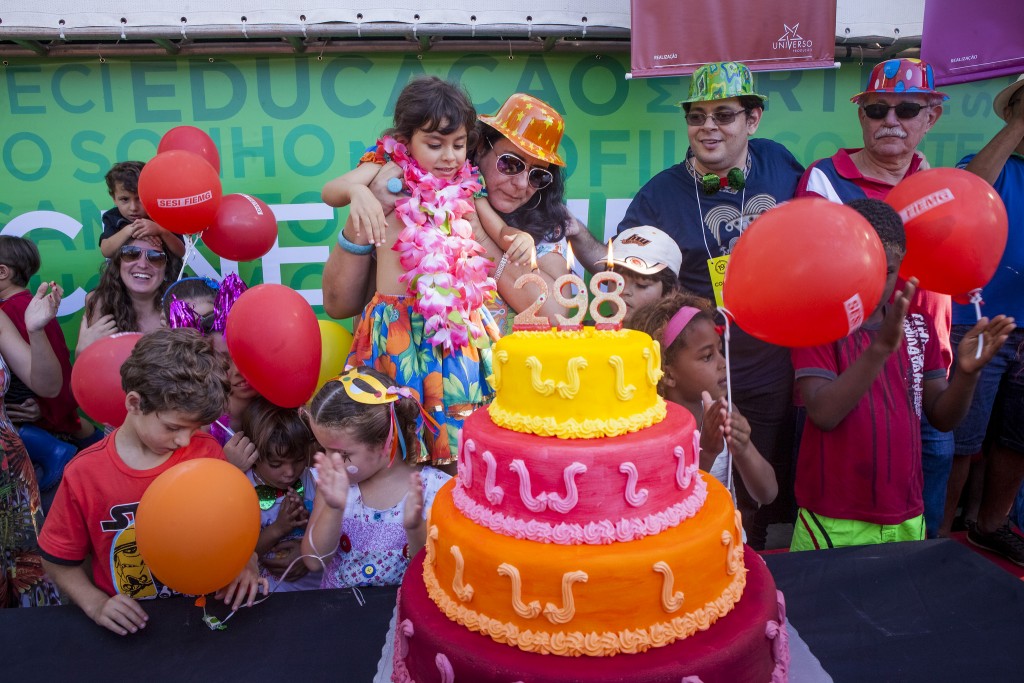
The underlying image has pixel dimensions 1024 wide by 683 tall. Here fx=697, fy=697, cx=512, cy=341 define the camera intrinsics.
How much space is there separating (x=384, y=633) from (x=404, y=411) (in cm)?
74

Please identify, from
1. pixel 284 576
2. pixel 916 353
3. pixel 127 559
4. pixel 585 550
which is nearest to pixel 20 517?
pixel 127 559

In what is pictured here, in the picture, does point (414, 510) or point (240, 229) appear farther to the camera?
point (240, 229)

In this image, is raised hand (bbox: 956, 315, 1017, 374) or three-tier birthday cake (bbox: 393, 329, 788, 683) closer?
three-tier birthday cake (bbox: 393, 329, 788, 683)

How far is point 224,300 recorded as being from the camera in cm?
308

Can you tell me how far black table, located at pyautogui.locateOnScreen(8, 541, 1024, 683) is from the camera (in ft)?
5.71

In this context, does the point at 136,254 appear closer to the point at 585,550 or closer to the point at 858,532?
the point at 585,550

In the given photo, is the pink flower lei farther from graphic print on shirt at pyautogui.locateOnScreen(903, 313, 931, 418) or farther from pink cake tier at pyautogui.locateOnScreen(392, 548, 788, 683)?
graphic print on shirt at pyautogui.locateOnScreen(903, 313, 931, 418)

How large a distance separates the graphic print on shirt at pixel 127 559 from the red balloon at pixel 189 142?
1995mm

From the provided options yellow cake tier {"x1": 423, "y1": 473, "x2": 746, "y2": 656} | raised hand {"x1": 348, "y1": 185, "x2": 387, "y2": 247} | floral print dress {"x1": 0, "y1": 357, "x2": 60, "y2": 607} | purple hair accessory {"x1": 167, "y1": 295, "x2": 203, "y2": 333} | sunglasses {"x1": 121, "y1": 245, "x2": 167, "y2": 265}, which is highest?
raised hand {"x1": 348, "y1": 185, "x2": 387, "y2": 247}

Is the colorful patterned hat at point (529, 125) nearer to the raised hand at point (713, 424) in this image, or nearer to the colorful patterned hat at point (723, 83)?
the colorful patterned hat at point (723, 83)

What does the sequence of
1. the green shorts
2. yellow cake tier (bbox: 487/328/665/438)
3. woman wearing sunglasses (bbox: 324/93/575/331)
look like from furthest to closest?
woman wearing sunglasses (bbox: 324/93/575/331) < the green shorts < yellow cake tier (bbox: 487/328/665/438)

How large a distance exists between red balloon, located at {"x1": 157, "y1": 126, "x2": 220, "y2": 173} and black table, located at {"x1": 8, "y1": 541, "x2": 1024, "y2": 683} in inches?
90.0

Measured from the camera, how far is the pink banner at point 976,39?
362 centimetres

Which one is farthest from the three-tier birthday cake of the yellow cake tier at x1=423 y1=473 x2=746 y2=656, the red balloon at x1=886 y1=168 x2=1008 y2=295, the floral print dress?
the floral print dress
